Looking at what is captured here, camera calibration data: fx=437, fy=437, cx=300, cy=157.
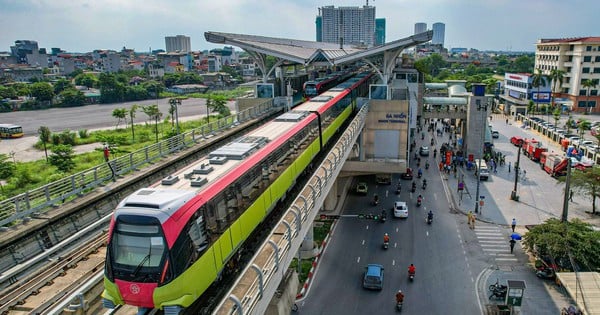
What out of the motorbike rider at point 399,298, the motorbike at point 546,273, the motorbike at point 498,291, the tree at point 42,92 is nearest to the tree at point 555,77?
the motorbike at point 546,273

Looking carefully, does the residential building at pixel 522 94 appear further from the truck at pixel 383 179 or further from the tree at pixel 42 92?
the tree at pixel 42 92

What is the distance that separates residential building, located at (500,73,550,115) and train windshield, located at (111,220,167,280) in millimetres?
76499

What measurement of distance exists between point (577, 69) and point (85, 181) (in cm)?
8108

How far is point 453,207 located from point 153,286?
2723cm

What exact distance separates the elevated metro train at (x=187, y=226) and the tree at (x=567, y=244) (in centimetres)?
1457

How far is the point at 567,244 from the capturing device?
21406 mm

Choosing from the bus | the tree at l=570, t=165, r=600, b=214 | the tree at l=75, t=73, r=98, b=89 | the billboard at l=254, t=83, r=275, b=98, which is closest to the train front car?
the tree at l=570, t=165, r=600, b=214

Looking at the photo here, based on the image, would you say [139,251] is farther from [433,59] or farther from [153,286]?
[433,59]

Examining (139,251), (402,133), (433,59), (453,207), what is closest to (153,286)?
(139,251)

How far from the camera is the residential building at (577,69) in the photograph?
72.5m

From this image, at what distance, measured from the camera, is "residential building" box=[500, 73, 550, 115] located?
7589 centimetres

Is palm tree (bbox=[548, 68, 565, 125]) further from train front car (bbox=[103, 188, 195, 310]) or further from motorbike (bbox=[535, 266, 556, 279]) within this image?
train front car (bbox=[103, 188, 195, 310])

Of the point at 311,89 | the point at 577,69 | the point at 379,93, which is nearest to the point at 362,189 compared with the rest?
the point at 379,93

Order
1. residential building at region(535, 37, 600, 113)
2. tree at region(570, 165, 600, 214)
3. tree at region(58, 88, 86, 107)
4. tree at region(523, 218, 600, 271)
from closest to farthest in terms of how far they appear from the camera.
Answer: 1. tree at region(523, 218, 600, 271)
2. tree at region(570, 165, 600, 214)
3. residential building at region(535, 37, 600, 113)
4. tree at region(58, 88, 86, 107)
